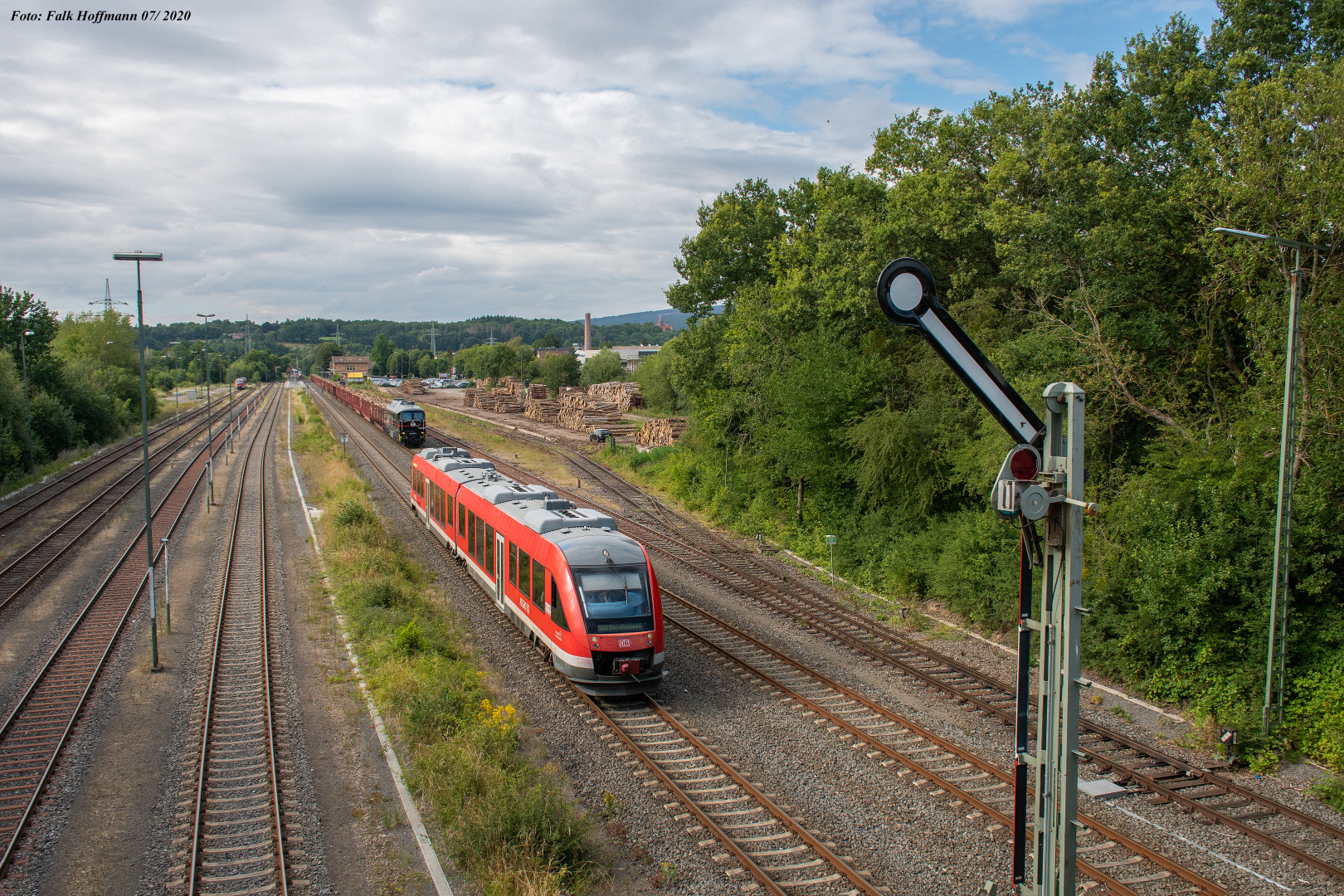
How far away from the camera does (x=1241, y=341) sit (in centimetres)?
1630

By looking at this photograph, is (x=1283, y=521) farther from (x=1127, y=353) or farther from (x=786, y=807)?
(x=786, y=807)

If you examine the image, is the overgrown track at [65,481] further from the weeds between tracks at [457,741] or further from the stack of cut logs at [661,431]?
the stack of cut logs at [661,431]

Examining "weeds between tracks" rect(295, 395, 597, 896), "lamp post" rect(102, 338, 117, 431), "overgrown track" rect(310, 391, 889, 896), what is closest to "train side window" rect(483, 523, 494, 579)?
"weeds between tracks" rect(295, 395, 597, 896)

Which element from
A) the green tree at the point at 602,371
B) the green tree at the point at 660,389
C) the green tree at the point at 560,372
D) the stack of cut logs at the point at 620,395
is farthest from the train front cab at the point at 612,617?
the green tree at the point at 602,371

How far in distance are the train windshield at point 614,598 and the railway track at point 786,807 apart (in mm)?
1341

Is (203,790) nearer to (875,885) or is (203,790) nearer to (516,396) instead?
(875,885)

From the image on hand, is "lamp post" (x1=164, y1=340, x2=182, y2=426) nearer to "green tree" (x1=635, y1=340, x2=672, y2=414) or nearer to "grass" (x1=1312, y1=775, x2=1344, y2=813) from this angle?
"green tree" (x1=635, y1=340, x2=672, y2=414)

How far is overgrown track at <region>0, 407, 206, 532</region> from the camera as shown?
29750 millimetres

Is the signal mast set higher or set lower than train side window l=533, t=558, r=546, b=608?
higher

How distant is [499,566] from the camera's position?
1700 centimetres

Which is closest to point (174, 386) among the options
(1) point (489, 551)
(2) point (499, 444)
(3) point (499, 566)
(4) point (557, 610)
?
(2) point (499, 444)

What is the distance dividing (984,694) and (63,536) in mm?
27867

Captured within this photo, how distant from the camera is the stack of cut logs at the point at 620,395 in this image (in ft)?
218

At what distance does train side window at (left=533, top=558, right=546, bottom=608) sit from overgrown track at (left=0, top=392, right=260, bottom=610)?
44.2 ft
